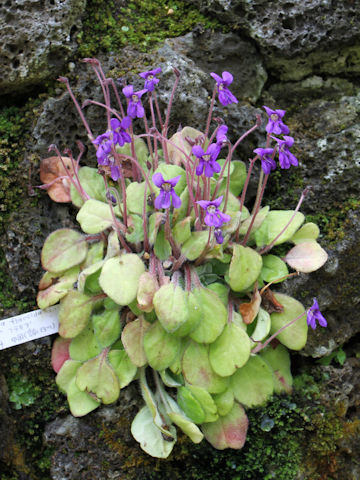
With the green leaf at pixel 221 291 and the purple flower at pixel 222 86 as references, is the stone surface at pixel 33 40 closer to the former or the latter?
the purple flower at pixel 222 86

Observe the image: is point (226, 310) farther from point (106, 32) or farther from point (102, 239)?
point (106, 32)

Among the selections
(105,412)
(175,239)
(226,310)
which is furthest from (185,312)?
(105,412)

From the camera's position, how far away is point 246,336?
190 cm

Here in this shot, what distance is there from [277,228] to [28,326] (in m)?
1.26

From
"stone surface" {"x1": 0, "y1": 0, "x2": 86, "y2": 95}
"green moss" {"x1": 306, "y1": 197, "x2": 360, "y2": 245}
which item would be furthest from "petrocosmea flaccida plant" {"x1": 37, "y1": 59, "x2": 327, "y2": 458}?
"stone surface" {"x1": 0, "y1": 0, "x2": 86, "y2": 95}

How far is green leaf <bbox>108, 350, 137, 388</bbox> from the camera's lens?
6.55 feet

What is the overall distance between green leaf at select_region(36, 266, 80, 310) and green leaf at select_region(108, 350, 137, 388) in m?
0.35

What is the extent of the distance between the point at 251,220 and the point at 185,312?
1.80 feet

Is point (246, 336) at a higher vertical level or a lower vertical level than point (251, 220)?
lower

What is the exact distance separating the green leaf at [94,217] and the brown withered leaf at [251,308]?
705 mm

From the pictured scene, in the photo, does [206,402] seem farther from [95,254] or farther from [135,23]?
[135,23]

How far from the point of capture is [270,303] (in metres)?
2.06

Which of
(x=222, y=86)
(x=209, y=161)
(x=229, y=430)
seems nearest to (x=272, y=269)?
(x=209, y=161)

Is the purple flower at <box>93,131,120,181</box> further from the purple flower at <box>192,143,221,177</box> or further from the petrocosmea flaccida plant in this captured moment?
the purple flower at <box>192,143,221,177</box>
